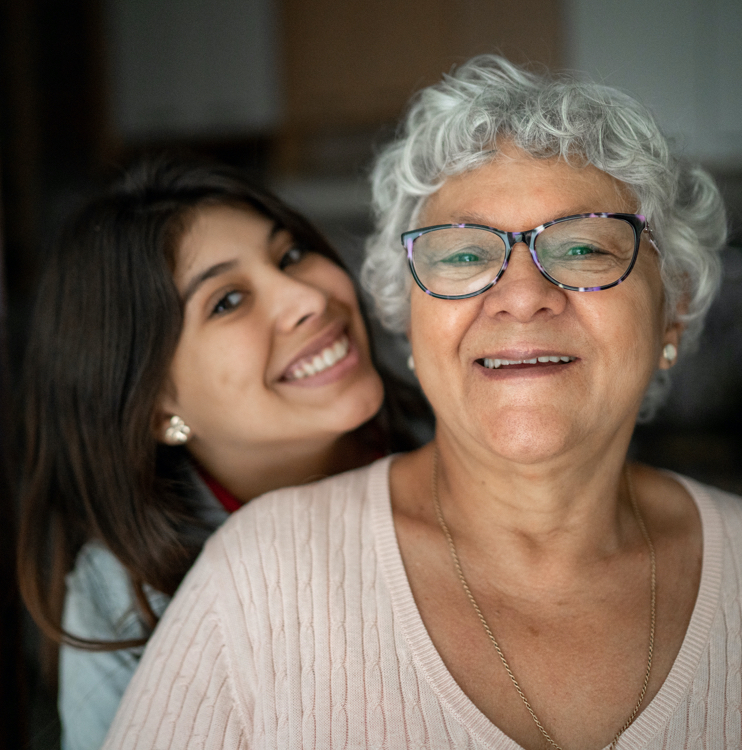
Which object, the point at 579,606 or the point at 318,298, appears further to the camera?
the point at 318,298

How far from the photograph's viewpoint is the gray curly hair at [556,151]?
1.28 metres

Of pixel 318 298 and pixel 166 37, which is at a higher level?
pixel 166 37

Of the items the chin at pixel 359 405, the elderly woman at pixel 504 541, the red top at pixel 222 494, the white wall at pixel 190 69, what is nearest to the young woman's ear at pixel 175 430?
the red top at pixel 222 494

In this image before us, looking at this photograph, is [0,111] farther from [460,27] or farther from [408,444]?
[408,444]

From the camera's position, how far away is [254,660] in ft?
4.16

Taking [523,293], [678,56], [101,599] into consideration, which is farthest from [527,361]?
[678,56]

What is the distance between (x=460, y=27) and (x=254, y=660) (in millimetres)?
4142

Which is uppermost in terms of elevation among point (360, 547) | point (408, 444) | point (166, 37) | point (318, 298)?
point (166, 37)

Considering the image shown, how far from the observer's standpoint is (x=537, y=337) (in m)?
1.21

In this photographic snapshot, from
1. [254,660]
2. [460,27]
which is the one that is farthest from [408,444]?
[460,27]

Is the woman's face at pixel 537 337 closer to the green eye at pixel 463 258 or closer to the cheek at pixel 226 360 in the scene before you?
the green eye at pixel 463 258

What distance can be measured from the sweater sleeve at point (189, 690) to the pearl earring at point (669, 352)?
0.94 meters

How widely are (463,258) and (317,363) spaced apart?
62 centimetres

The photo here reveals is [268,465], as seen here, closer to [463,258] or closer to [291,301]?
[291,301]
